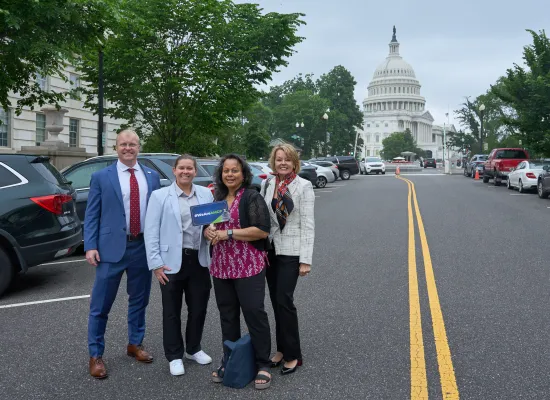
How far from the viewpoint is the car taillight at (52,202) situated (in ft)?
24.7

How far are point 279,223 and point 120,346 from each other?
1928 millimetres

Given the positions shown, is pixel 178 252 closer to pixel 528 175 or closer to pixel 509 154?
pixel 528 175

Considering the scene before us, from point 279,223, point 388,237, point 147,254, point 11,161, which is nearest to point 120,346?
point 147,254

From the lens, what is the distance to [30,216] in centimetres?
748

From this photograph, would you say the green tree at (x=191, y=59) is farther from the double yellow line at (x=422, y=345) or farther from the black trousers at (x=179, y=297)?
the black trousers at (x=179, y=297)

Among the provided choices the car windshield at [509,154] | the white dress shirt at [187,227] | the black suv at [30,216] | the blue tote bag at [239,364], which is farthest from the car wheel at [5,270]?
the car windshield at [509,154]

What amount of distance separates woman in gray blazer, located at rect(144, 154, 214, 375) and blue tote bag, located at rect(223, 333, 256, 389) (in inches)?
17.6

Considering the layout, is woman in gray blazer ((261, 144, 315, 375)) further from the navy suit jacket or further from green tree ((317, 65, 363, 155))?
green tree ((317, 65, 363, 155))

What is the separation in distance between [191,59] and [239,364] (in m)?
20.7

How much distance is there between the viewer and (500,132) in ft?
273

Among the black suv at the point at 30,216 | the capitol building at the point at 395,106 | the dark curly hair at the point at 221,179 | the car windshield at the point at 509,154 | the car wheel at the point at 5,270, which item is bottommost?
the car wheel at the point at 5,270

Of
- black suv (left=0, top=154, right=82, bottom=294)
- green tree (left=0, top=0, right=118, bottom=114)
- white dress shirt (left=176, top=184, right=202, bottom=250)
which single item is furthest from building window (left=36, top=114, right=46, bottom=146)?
white dress shirt (left=176, top=184, right=202, bottom=250)

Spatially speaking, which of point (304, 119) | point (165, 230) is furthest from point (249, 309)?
point (304, 119)

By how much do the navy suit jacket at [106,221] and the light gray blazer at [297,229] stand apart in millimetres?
1148
